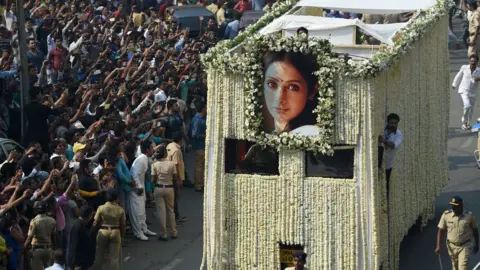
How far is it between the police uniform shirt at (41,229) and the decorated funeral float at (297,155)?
2.12m

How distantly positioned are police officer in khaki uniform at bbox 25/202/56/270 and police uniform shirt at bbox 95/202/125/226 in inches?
39.6

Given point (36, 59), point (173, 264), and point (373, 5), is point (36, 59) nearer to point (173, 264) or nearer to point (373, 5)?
point (373, 5)

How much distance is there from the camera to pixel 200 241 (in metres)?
22.5

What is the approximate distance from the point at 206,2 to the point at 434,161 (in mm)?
19646

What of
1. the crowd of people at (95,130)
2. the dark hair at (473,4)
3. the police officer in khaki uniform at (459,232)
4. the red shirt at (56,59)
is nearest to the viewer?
the crowd of people at (95,130)

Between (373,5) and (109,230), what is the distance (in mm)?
6378

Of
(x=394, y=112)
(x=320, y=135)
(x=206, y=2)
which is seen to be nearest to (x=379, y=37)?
(x=394, y=112)

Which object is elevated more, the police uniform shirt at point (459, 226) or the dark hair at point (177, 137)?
the dark hair at point (177, 137)

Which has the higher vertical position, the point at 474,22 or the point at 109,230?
the point at 474,22

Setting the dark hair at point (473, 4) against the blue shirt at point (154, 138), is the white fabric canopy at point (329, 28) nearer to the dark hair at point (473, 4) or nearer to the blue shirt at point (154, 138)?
the blue shirt at point (154, 138)

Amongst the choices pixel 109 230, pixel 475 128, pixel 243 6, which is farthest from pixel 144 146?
pixel 243 6

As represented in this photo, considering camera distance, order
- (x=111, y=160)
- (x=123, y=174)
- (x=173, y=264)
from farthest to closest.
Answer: (x=123, y=174)
(x=111, y=160)
(x=173, y=264)

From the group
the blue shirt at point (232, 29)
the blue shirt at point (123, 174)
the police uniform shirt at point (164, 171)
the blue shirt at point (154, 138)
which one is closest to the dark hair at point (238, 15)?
the blue shirt at point (232, 29)

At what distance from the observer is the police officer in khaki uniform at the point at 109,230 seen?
19594mm
